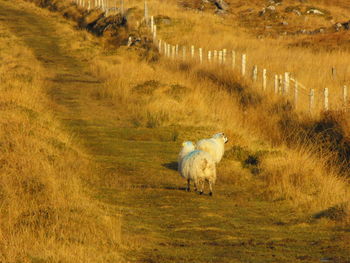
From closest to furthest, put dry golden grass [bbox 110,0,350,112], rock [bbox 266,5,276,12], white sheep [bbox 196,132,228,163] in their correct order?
1. white sheep [bbox 196,132,228,163]
2. dry golden grass [bbox 110,0,350,112]
3. rock [bbox 266,5,276,12]

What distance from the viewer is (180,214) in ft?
34.0

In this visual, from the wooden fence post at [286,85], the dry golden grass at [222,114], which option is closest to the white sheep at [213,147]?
the dry golden grass at [222,114]

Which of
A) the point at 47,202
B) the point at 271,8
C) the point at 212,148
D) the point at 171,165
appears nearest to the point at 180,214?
the point at 47,202

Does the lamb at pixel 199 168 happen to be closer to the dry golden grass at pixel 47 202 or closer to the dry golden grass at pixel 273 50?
the dry golden grass at pixel 47 202

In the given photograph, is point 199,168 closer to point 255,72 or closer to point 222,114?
point 222,114

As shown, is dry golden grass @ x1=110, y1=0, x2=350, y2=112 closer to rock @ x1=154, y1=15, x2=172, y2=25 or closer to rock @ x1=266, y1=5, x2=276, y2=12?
rock @ x1=154, y1=15, x2=172, y2=25

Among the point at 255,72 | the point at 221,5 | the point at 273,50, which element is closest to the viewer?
the point at 255,72

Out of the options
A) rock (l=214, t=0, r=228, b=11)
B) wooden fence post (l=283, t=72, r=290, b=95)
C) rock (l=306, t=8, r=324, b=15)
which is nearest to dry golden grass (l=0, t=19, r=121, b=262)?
wooden fence post (l=283, t=72, r=290, b=95)

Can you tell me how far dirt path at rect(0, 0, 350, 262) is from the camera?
8289 mm

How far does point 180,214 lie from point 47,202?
2.01 meters

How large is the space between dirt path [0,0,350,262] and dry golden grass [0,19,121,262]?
0.38 meters

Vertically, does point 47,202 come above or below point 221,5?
above

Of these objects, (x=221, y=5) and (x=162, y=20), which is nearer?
(x=162, y=20)

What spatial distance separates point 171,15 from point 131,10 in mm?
3438
